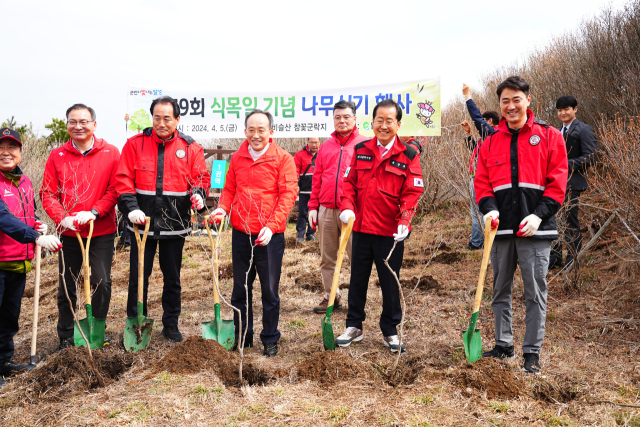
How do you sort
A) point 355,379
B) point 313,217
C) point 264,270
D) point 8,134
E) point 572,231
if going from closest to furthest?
point 355,379
point 8,134
point 264,270
point 313,217
point 572,231

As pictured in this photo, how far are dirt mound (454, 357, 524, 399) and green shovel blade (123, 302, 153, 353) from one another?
8.23 ft

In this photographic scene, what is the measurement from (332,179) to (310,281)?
2072 mm

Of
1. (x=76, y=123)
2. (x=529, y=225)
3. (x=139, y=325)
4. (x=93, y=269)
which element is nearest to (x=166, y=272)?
(x=139, y=325)

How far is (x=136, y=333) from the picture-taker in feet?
12.4

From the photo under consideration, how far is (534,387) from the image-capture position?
293cm

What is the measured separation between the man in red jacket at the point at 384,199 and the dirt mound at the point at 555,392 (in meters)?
1.12

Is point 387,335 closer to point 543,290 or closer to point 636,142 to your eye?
point 543,290

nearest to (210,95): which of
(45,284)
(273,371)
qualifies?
(45,284)

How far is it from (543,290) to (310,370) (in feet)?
5.77

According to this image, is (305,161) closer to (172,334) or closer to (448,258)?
(448,258)

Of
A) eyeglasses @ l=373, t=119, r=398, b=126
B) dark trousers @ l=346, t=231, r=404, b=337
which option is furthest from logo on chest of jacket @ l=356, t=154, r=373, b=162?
dark trousers @ l=346, t=231, r=404, b=337

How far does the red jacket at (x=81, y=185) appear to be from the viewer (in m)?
3.78

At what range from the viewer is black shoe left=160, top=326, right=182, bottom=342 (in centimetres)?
408

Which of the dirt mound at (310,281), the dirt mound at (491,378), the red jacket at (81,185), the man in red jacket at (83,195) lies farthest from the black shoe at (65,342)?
the dirt mound at (491,378)
